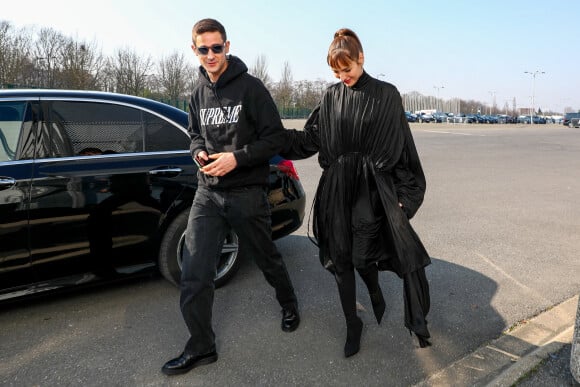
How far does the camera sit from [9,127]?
9.68 ft

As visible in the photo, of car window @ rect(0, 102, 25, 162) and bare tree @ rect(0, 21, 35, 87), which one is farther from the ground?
bare tree @ rect(0, 21, 35, 87)

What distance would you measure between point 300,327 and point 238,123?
1.40 meters

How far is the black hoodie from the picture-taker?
2529 millimetres

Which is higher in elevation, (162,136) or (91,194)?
(162,136)

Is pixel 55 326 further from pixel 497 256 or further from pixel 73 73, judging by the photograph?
pixel 73 73

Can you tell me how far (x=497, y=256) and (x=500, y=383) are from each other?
2.43m

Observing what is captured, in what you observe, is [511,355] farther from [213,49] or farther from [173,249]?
[213,49]

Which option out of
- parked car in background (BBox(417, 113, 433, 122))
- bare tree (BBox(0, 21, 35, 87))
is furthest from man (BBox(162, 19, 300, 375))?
parked car in background (BBox(417, 113, 433, 122))

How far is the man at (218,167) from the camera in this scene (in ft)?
8.12

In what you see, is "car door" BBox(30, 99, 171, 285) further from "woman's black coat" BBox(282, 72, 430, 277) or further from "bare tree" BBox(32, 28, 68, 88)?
"bare tree" BBox(32, 28, 68, 88)

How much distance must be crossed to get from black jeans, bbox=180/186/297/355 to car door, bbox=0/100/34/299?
1.09 m

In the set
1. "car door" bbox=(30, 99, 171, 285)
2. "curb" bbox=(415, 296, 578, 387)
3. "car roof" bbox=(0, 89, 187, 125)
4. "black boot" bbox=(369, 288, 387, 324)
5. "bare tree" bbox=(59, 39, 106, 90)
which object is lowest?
"curb" bbox=(415, 296, 578, 387)

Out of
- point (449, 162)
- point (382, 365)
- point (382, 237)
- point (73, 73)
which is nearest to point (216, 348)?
point (382, 365)

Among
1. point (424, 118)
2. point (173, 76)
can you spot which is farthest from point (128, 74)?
point (424, 118)
